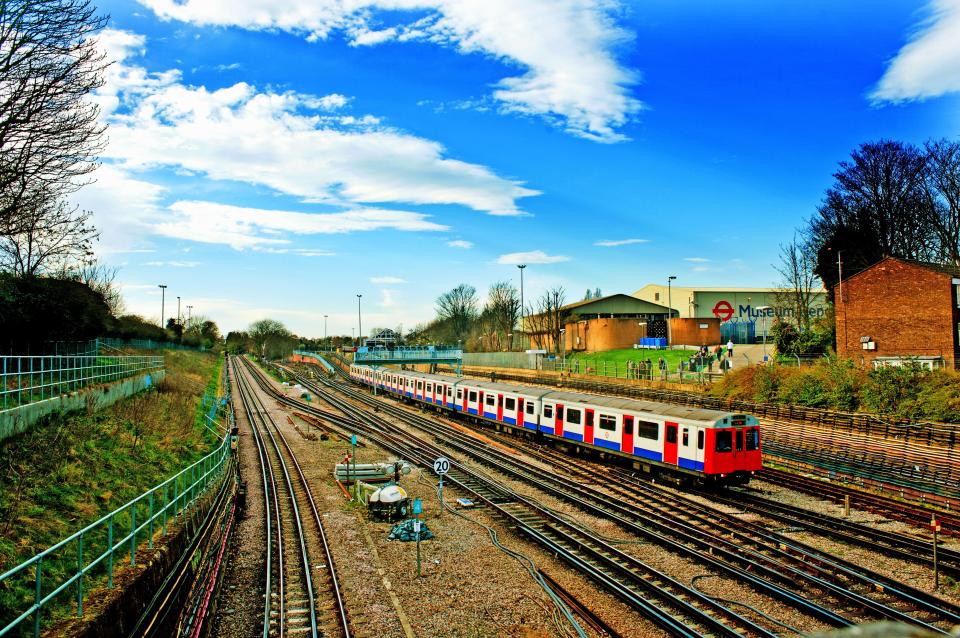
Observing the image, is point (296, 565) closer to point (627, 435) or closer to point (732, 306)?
point (627, 435)

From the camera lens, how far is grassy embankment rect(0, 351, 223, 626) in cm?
1078

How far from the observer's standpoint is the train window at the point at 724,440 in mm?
19531

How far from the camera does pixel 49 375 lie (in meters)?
19.7

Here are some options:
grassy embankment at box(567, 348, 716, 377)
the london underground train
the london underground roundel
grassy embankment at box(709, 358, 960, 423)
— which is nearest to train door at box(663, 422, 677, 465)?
the london underground train

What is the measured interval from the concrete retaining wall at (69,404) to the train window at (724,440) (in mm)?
18425

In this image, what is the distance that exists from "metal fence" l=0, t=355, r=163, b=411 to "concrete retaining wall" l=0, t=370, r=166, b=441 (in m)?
0.23

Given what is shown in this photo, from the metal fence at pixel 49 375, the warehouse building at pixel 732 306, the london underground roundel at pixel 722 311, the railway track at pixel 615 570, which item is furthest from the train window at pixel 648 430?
the london underground roundel at pixel 722 311

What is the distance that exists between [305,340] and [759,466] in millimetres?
158120

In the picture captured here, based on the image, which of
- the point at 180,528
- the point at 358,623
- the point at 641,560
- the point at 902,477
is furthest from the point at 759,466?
the point at 180,528

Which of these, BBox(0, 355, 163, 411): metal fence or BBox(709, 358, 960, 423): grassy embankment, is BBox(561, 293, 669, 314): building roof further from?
BBox(0, 355, 163, 411): metal fence

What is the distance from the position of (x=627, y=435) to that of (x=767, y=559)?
8.96 m

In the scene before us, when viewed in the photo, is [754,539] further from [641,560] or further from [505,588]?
[505,588]

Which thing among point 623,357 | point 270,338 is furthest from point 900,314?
point 270,338

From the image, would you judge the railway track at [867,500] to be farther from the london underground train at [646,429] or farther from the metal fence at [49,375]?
the metal fence at [49,375]
